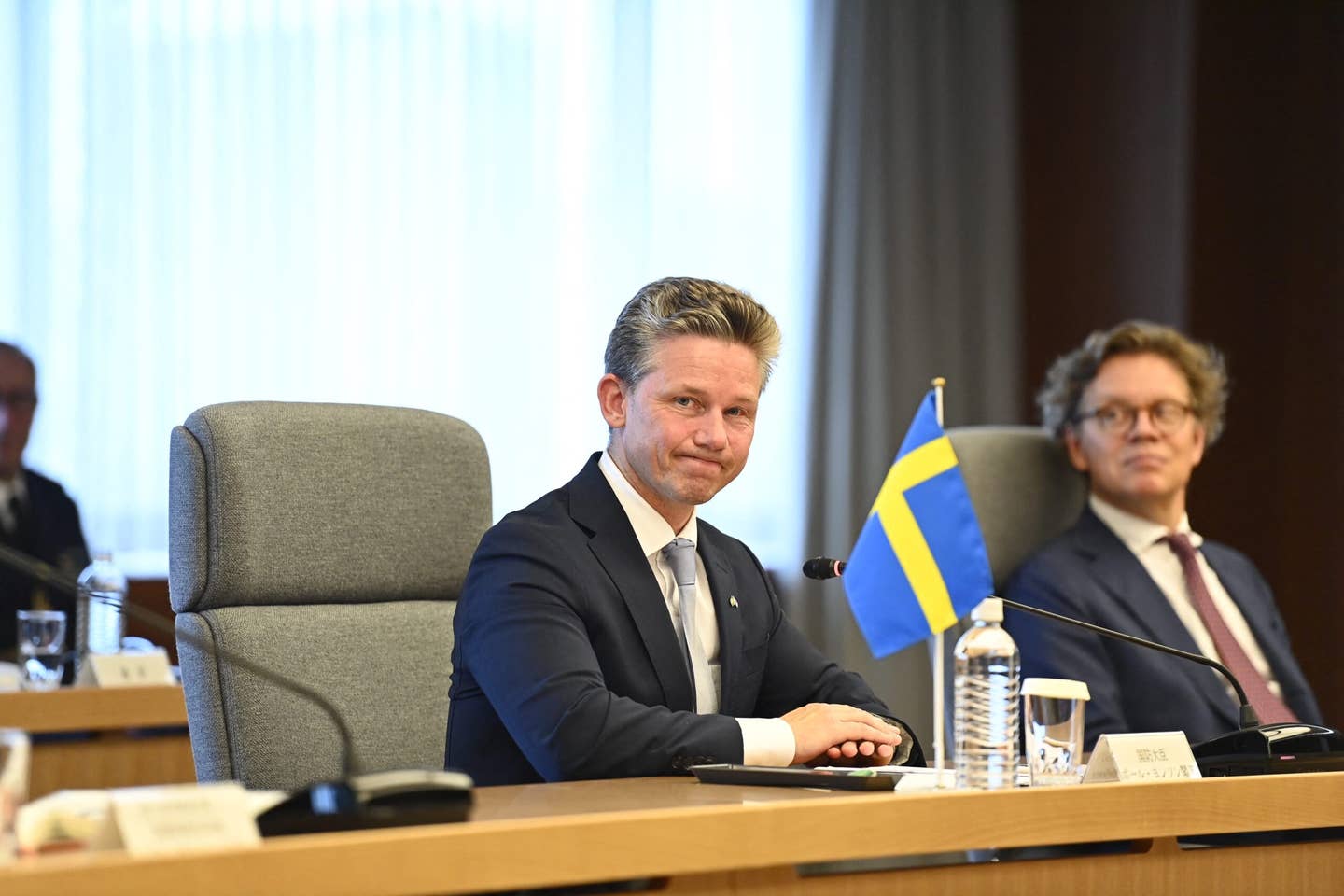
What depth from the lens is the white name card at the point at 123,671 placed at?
296 centimetres

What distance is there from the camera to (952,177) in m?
4.85

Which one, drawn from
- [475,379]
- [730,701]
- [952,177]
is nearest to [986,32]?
[952,177]

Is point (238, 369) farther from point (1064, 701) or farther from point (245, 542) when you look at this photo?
point (1064, 701)

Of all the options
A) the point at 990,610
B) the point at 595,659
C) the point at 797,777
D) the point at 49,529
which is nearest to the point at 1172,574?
the point at 990,610

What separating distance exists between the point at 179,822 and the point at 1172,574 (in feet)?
8.27

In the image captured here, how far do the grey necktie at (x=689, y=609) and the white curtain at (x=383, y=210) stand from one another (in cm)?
207

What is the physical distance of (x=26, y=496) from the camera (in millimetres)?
3830

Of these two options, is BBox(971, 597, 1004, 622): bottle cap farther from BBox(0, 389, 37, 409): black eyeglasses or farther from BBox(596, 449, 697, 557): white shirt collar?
BBox(0, 389, 37, 409): black eyeglasses

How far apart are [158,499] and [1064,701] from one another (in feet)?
9.07

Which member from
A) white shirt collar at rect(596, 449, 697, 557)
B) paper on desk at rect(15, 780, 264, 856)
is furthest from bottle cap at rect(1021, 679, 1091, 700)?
paper on desk at rect(15, 780, 264, 856)

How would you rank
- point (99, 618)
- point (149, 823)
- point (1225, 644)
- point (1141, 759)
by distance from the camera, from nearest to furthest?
point (149, 823)
point (1141, 759)
point (1225, 644)
point (99, 618)

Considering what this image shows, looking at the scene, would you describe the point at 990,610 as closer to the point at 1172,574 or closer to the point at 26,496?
the point at 1172,574

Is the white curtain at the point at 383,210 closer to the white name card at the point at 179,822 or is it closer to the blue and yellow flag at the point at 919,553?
the blue and yellow flag at the point at 919,553

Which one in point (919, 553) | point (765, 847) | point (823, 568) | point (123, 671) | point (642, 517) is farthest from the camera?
point (123, 671)
